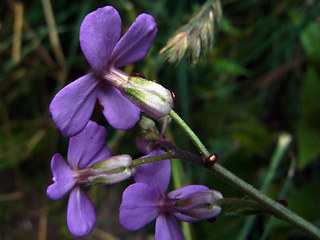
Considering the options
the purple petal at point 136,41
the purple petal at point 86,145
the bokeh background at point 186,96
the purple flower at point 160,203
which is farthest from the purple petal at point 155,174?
the bokeh background at point 186,96

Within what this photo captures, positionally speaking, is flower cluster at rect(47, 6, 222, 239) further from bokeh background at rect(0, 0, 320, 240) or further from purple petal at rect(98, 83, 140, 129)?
bokeh background at rect(0, 0, 320, 240)

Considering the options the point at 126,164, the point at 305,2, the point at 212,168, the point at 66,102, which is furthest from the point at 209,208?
the point at 305,2

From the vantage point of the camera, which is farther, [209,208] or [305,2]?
[305,2]

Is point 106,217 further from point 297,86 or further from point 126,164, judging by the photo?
point 126,164

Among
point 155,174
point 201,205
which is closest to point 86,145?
point 155,174

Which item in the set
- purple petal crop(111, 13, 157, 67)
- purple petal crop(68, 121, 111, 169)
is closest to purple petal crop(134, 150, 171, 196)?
purple petal crop(68, 121, 111, 169)

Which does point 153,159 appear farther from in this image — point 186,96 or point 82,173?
point 186,96
